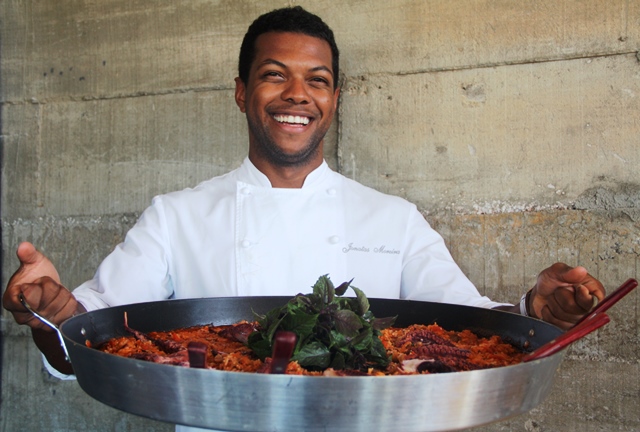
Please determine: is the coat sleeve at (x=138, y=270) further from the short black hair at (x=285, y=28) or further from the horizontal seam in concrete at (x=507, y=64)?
the horizontal seam in concrete at (x=507, y=64)

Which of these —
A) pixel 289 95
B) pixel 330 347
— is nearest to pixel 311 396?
pixel 330 347

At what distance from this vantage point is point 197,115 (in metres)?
3.10

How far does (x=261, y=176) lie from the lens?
2.42m

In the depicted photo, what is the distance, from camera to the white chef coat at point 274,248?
2.24m

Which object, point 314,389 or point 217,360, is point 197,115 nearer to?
point 217,360

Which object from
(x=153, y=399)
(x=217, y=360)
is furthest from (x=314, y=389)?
(x=217, y=360)

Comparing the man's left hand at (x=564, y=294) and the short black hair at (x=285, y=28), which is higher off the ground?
the short black hair at (x=285, y=28)

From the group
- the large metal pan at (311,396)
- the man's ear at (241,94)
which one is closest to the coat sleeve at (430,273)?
the man's ear at (241,94)

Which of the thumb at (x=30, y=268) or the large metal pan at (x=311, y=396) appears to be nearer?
the large metal pan at (x=311, y=396)

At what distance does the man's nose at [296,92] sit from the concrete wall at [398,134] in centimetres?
63

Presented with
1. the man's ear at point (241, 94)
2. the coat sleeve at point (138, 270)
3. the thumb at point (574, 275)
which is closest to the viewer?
the thumb at point (574, 275)

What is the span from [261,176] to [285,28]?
577 millimetres

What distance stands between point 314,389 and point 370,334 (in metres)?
0.34

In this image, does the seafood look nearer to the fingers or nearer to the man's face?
the fingers
